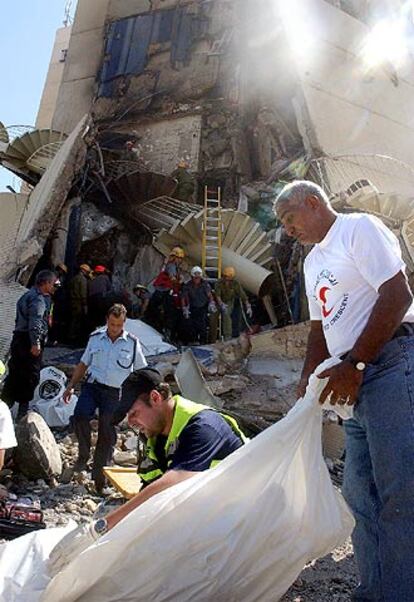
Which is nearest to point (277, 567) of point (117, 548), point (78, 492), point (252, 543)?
point (252, 543)

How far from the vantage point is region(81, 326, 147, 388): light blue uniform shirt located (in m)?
4.77

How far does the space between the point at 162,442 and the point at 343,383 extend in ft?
2.77

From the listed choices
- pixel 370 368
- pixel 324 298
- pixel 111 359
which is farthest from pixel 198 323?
pixel 370 368

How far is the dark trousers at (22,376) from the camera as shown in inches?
226

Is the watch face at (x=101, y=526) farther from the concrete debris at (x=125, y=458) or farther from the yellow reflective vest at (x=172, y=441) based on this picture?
the concrete debris at (x=125, y=458)

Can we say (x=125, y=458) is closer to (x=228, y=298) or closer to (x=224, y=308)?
(x=224, y=308)

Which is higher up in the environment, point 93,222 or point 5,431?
point 93,222

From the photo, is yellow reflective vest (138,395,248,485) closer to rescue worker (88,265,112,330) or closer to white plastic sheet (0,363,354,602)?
white plastic sheet (0,363,354,602)

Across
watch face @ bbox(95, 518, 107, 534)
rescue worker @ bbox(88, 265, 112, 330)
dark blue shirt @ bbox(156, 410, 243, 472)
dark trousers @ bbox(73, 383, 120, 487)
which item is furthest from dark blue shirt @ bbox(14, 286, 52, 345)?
watch face @ bbox(95, 518, 107, 534)

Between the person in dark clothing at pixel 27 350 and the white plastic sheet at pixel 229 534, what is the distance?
395 centimetres

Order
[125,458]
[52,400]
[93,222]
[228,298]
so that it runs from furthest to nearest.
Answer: [93,222]
[228,298]
[52,400]
[125,458]

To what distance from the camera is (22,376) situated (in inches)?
226

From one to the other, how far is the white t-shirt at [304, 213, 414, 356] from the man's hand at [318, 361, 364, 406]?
14cm

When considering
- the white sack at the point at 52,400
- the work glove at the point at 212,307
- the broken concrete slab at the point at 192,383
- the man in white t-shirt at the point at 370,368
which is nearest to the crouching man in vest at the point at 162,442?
the man in white t-shirt at the point at 370,368
